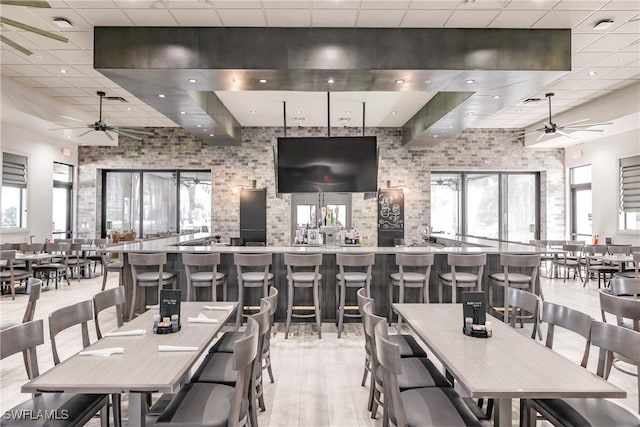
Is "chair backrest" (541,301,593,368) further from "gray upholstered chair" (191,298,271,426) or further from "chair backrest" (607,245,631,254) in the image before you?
"chair backrest" (607,245,631,254)

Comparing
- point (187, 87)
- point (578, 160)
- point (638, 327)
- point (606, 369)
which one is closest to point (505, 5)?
point (638, 327)

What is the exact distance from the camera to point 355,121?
9680 mm

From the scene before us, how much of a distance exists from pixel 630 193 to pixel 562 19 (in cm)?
612

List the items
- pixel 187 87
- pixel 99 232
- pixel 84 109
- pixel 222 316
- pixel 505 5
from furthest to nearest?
1. pixel 99 232
2. pixel 84 109
3. pixel 187 87
4. pixel 505 5
5. pixel 222 316

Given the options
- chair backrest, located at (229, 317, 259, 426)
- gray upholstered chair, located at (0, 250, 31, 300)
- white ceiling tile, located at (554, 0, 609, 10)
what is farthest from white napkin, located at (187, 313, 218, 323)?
gray upholstered chair, located at (0, 250, 31, 300)

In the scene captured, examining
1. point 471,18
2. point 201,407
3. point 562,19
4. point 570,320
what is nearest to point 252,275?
point 201,407

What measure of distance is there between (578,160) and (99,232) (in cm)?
1288

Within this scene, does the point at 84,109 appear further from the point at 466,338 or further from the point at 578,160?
the point at 578,160

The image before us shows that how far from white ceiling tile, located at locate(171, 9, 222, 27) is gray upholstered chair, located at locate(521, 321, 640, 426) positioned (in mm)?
4405

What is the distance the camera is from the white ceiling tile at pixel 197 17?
4.21 meters

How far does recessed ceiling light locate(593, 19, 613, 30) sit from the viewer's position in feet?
14.7

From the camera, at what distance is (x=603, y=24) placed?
178 inches

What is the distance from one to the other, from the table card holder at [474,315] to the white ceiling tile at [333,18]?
3237 millimetres

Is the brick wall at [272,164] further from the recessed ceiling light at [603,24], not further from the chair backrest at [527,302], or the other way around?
the chair backrest at [527,302]
